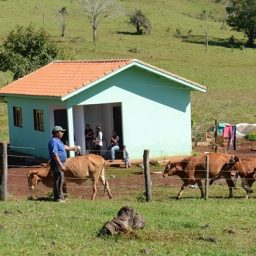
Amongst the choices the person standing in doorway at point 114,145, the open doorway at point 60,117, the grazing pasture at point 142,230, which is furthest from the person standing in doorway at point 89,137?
the grazing pasture at point 142,230

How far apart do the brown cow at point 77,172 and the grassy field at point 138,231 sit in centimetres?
162

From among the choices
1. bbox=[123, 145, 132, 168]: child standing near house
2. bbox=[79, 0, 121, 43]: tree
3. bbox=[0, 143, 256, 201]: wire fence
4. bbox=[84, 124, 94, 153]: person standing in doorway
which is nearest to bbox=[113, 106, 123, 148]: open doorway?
bbox=[84, 124, 94, 153]: person standing in doorway

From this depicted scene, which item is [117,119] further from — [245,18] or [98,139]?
[245,18]

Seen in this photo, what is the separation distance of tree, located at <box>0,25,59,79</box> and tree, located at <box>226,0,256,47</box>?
43733mm

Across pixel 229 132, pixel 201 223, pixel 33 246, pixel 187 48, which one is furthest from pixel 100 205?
pixel 187 48

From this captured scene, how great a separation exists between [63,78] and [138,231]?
572 inches

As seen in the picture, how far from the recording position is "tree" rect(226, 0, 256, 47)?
82.3 m

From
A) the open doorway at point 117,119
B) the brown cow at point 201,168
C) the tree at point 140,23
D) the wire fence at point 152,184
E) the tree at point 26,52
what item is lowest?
the wire fence at point 152,184

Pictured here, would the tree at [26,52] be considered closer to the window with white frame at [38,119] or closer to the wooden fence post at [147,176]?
the window with white frame at [38,119]

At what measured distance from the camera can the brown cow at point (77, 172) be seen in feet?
53.3

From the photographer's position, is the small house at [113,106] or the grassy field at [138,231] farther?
the small house at [113,106]

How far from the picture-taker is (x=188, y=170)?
16.6 metres

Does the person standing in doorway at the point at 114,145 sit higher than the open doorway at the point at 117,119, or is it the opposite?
the open doorway at the point at 117,119

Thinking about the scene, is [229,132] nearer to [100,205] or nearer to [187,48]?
[100,205]
